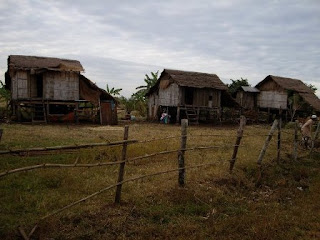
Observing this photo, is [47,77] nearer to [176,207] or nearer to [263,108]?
[176,207]

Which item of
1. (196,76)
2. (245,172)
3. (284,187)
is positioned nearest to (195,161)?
(245,172)

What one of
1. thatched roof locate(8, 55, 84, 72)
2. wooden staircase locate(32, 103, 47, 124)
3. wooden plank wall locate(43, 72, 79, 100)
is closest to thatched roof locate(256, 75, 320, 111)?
thatched roof locate(8, 55, 84, 72)

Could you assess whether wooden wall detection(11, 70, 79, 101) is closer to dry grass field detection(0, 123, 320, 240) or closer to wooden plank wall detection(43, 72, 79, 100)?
wooden plank wall detection(43, 72, 79, 100)

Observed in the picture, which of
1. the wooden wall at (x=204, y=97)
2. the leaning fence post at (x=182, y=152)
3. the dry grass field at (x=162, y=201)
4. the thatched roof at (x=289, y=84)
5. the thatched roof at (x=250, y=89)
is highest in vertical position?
the thatched roof at (x=289, y=84)

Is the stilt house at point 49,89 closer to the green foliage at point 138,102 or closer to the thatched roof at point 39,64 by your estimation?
the thatched roof at point 39,64

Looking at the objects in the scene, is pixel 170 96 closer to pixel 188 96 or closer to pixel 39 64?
pixel 188 96

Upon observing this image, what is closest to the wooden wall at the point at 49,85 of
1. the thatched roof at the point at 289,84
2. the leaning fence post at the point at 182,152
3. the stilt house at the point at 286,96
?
the leaning fence post at the point at 182,152

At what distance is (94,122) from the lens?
919 inches

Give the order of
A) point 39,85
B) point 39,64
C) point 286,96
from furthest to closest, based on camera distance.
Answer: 1. point 286,96
2. point 39,85
3. point 39,64

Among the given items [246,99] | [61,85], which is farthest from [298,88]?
[61,85]

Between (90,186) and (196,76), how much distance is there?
21.0m

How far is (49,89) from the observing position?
21.9 metres

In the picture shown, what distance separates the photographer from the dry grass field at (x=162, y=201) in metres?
4.87

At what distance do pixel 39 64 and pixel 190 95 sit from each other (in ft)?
40.4
